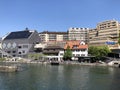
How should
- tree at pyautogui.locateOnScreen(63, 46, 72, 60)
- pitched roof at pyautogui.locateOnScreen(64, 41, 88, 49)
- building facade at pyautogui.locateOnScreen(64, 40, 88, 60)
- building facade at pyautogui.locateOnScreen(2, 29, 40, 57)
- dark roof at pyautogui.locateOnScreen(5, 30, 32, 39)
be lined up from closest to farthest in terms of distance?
tree at pyautogui.locateOnScreen(63, 46, 72, 60), building facade at pyautogui.locateOnScreen(64, 40, 88, 60), pitched roof at pyautogui.locateOnScreen(64, 41, 88, 49), building facade at pyautogui.locateOnScreen(2, 29, 40, 57), dark roof at pyautogui.locateOnScreen(5, 30, 32, 39)

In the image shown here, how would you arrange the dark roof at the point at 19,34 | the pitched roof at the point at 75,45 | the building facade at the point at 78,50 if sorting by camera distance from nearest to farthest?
1. the building facade at the point at 78,50
2. the pitched roof at the point at 75,45
3. the dark roof at the point at 19,34

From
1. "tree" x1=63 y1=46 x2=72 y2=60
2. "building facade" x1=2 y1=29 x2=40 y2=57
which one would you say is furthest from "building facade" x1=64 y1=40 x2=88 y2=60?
"building facade" x1=2 y1=29 x2=40 y2=57

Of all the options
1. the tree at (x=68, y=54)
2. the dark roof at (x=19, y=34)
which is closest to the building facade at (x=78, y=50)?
the tree at (x=68, y=54)

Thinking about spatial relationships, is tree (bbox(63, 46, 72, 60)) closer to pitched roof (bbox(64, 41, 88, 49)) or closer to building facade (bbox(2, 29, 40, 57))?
pitched roof (bbox(64, 41, 88, 49))

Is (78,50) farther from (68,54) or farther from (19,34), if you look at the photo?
(19,34)

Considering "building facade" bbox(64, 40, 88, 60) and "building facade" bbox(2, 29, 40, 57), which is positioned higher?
"building facade" bbox(2, 29, 40, 57)

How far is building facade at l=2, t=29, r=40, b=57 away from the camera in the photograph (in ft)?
580

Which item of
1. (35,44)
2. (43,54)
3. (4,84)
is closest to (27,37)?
(35,44)

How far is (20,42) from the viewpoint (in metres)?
180

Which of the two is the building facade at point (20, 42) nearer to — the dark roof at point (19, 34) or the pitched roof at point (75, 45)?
the dark roof at point (19, 34)

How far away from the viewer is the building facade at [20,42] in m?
177

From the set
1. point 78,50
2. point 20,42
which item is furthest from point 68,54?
point 20,42

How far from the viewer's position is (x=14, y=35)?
188 meters

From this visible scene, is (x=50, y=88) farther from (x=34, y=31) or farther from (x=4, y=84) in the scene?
(x=34, y=31)
